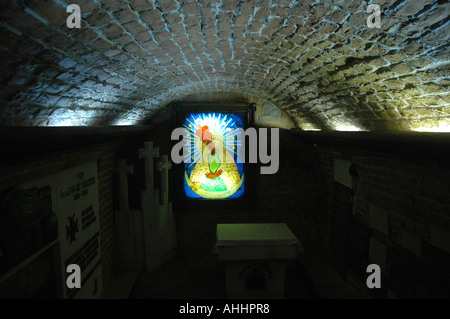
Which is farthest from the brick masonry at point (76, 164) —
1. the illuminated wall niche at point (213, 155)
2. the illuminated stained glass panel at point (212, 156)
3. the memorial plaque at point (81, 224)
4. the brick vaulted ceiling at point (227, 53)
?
the illuminated stained glass panel at point (212, 156)

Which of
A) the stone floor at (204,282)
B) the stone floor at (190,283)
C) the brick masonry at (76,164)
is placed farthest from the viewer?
the stone floor at (190,283)

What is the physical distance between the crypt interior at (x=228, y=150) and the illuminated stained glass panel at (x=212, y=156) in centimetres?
5

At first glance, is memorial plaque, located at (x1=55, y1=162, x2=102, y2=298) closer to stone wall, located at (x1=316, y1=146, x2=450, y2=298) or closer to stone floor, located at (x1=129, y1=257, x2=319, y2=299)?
stone floor, located at (x1=129, y1=257, x2=319, y2=299)

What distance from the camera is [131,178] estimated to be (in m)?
5.96

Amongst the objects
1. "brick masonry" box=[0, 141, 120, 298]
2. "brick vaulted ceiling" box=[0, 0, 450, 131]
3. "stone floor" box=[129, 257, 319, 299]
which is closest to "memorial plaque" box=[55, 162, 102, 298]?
"brick masonry" box=[0, 141, 120, 298]

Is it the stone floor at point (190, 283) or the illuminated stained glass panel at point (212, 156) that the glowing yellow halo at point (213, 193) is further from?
the stone floor at point (190, 283)

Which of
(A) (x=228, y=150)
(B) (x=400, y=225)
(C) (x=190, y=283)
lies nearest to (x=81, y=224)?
(C) (x=190, y=283)

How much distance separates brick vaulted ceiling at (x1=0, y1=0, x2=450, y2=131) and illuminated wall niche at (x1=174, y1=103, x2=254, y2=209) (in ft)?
6.89

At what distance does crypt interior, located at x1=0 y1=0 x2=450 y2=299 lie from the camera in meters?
2.09

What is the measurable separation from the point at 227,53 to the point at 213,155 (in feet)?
10.4

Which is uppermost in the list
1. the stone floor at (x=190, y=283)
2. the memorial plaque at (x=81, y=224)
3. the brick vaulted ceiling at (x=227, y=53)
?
the brick vaulted ceiling at (x=227, y=53)

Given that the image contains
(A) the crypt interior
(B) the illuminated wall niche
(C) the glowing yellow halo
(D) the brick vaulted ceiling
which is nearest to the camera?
(D) the brick vaulted ceiling

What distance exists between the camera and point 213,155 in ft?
20.4

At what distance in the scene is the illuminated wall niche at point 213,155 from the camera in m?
6.13
